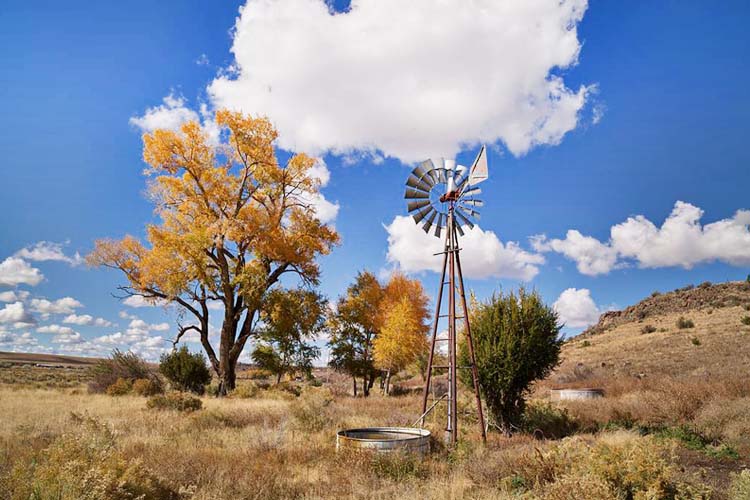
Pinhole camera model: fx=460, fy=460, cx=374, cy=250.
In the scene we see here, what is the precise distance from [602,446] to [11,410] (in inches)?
685

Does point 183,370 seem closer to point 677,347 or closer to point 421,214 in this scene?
point 421,214

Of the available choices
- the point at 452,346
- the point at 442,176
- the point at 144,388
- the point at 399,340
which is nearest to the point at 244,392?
the point at 144,388

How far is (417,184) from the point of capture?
14.8m

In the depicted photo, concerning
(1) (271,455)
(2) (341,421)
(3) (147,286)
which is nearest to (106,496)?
(1) (271,455)

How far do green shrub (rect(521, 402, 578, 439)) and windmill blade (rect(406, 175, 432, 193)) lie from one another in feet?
26.6

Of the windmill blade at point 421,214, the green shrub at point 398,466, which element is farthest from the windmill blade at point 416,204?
the green shrub at point 398,466

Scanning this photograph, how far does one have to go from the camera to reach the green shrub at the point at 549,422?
47.5ft

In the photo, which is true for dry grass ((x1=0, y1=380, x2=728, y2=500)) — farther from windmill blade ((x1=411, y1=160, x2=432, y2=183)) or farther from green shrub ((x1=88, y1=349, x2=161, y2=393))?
green shrub ((x1=88, y1=349, x2=161, y2=393))

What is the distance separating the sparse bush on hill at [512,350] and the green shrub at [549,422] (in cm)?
52

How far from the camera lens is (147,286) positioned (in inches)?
971

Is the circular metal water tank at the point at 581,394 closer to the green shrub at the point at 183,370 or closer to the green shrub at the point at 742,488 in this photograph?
the green shrub at the point at 742,488

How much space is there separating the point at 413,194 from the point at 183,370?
19.5 meters

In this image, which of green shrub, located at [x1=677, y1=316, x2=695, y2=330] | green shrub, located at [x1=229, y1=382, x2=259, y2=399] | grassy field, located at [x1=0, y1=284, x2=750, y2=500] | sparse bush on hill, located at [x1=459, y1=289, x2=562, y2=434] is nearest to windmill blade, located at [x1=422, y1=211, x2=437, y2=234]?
sparse bush on hill, located at [x1=459, y1=289, x2=562, y2=434]

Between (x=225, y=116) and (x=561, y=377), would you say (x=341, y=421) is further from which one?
(x=561, y=377)
